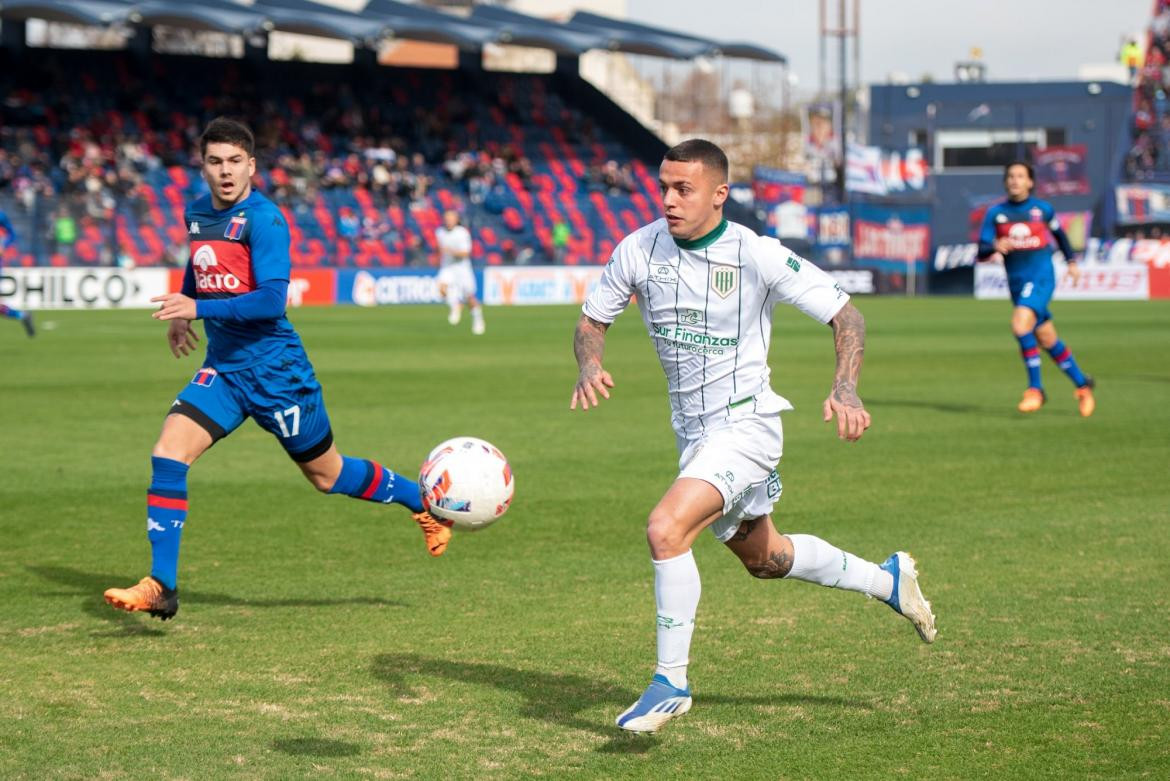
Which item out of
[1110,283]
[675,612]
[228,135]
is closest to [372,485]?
[228,135]

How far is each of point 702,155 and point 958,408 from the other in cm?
1155

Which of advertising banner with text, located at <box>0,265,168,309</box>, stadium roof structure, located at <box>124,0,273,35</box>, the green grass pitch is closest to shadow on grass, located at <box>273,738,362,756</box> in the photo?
the green grass pitch

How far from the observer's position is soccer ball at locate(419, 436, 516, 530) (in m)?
6.20

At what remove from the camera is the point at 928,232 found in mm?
46656

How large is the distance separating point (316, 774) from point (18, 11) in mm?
39887

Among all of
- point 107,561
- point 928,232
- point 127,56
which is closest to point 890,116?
point 928,232

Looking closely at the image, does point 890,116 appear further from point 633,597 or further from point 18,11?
point 633,597

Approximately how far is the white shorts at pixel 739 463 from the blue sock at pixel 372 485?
2.37 m

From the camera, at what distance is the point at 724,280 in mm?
5477

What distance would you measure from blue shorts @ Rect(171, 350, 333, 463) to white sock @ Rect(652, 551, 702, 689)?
2602 mm

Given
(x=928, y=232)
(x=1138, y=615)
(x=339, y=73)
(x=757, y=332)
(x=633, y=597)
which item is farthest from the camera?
(x=339, y=73)

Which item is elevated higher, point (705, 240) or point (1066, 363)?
point (705, 240)

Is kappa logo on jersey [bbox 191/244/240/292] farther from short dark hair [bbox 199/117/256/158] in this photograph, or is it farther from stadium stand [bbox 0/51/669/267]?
stadium stand [bbox 0/51/669/267]

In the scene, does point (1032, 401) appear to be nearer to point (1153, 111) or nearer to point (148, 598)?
point (148, 598)
